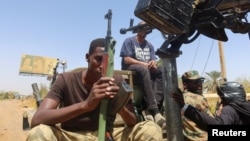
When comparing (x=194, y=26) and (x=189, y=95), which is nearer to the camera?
(x=194, y=26)

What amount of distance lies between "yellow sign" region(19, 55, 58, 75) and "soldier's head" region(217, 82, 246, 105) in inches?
135

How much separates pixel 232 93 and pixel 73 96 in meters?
1.93

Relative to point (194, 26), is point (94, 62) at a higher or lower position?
lower

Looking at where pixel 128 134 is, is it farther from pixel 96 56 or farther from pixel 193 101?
pixel 193 101

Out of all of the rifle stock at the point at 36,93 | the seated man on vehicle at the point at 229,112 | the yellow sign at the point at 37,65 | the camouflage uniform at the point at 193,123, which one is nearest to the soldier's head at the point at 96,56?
the seated man on vehicle at the point at 229,112

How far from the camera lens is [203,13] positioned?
10.5 ft

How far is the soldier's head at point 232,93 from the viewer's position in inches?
155

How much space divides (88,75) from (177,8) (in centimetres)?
103

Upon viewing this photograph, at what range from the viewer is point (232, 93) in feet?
13.1

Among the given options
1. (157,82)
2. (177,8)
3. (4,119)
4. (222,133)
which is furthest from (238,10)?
(4,119)

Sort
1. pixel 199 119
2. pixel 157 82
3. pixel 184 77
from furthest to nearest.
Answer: pixel 157 82 < pixel 184 77 < pixel 199 119

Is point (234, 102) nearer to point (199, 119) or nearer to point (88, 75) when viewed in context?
point (199, 119)

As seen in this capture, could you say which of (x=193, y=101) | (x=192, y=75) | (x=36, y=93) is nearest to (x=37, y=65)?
(x=36, y=93)

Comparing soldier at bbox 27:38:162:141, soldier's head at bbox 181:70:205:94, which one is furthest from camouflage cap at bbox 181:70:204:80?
soldier at bbox 27:38:162:141
